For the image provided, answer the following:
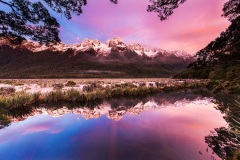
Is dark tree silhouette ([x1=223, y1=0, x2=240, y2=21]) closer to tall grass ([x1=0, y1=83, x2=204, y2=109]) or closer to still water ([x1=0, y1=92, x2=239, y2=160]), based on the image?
still water ([x1=0, y1=92, x2=239, y2=160])

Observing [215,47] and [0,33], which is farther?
[215,47]

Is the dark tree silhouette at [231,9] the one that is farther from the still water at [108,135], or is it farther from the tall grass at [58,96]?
the tall grass at [58,96]

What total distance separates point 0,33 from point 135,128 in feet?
17.0

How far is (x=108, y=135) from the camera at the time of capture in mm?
7375

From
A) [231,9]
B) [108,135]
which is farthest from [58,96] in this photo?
[231,9]

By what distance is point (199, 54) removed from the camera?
7641mm

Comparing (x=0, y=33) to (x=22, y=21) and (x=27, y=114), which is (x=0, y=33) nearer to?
(x=22, y=21)

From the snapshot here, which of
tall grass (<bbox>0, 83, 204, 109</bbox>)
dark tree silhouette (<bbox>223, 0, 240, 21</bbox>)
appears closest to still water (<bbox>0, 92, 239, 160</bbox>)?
tall grass (<bbox>0, 83, 204, 109</bbox>)

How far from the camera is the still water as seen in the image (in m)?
5.71

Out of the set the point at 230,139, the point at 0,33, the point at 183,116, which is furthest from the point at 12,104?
the point at 230,139

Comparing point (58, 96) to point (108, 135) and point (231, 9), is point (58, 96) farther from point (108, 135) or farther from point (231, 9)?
point (231, 9)

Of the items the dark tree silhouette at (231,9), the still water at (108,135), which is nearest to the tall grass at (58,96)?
the still water at (108,135)

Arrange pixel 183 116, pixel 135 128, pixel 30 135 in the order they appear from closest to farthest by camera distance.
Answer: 1. pixel 30 135
2. pixel 135 128
3. pixel 183 116

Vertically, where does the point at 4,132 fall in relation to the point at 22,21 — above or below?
below
